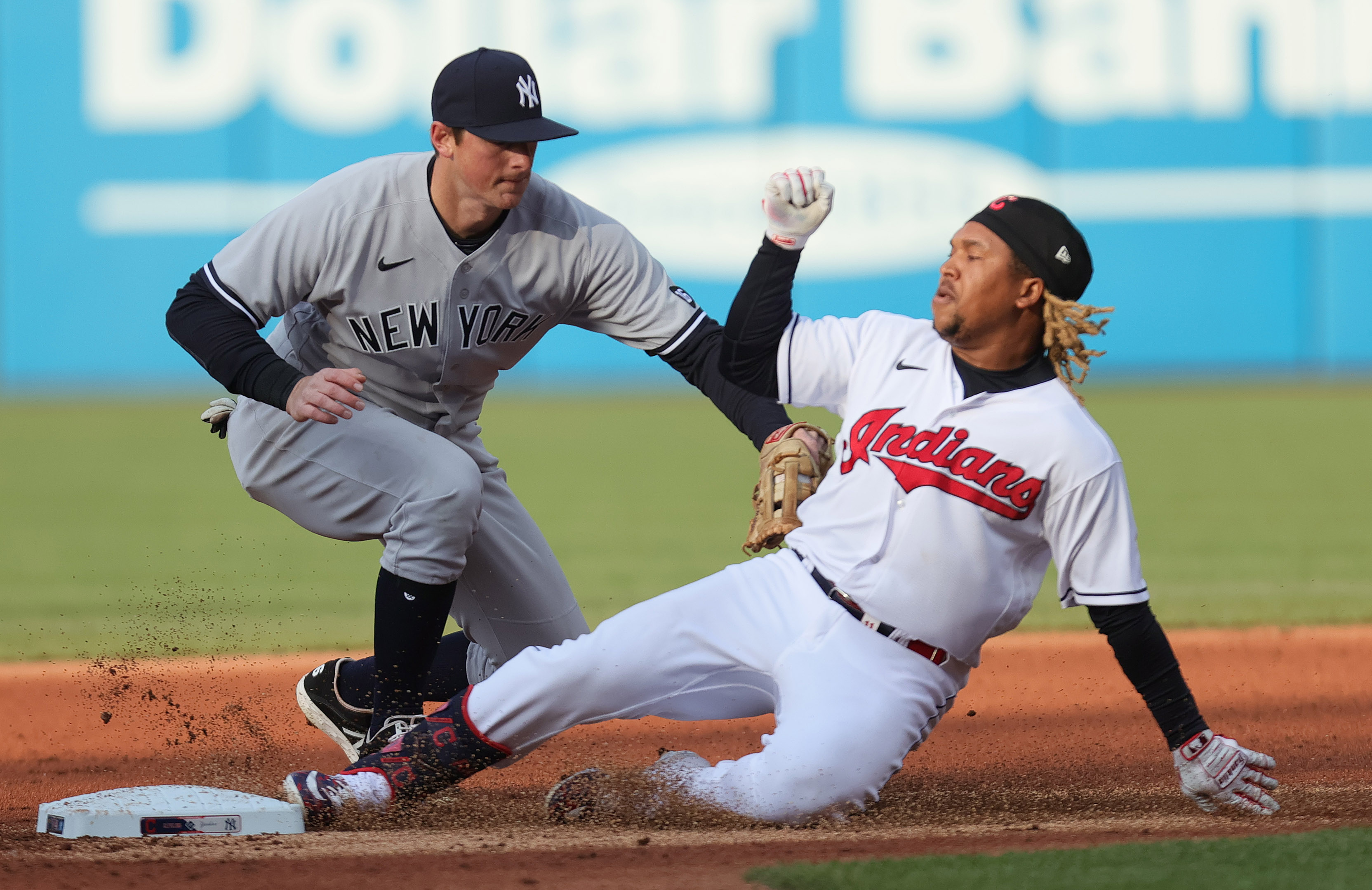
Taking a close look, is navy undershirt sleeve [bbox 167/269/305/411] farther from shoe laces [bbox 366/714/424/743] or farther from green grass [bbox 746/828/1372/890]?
green grass [bbox 746/828/1372/890]

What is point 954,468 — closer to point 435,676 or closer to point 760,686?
point 760,686

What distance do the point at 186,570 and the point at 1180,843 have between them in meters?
5.21

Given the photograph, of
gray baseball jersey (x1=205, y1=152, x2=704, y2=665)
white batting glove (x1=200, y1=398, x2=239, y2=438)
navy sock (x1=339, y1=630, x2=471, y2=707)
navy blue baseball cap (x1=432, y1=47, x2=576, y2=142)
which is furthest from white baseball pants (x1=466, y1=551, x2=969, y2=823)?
white batting glove (x1=200, y1=398, x2=239, y2=438)

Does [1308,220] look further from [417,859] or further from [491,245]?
[417,859]

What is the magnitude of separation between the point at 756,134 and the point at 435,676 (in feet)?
37.0

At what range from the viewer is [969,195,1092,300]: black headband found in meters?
3.02

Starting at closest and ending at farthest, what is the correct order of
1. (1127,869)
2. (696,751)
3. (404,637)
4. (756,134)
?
1. (1127,869)
2. (404,637)
3. (696,751)
4. (756,134)

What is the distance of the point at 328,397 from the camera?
328 cm

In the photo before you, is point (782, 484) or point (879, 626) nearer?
point (879, 626)

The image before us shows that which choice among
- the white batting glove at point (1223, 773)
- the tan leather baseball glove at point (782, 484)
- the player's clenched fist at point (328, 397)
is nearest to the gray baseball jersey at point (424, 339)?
the player's clenched fist at point (328, 397)

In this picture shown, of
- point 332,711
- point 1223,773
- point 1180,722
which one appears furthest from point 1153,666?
point 332,711

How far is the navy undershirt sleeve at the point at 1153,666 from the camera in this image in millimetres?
2953

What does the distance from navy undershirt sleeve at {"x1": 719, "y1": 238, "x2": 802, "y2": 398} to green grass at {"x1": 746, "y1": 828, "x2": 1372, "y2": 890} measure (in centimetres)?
110

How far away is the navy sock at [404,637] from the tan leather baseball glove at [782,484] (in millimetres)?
789
